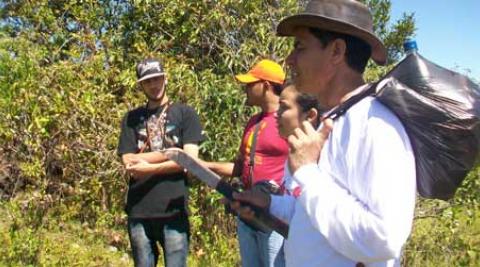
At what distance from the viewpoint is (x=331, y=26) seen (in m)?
1.70

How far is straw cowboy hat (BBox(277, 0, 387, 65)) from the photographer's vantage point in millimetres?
1683

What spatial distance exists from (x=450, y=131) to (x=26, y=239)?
14.7ft

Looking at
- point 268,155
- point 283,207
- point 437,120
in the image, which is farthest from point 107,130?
point 437,120

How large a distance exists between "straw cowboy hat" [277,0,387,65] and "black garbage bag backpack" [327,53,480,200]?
0.24 meters

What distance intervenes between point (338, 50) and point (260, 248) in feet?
6.77

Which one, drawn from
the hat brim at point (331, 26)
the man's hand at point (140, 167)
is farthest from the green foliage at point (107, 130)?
the hat brim at point (331, 26)

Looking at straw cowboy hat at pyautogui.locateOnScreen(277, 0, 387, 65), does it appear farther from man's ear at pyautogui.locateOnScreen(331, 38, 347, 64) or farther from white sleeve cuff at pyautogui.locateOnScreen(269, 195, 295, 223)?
white sleeve cuff at pyautogui.locateOnScreen(269, 195, 295, 223)

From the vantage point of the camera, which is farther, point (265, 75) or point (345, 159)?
point (265, 75)

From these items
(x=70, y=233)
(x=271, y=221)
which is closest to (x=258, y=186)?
(x=271, y=221)

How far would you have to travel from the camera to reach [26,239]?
5.14 m

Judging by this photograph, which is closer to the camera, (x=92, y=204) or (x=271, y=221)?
(x=271, y=221)

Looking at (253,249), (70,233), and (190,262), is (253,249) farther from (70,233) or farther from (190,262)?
(70,233)

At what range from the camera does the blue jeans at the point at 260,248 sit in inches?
133

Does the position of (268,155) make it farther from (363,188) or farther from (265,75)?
(363,188)
